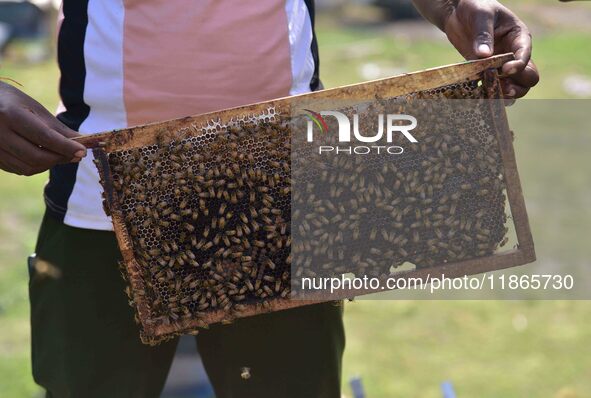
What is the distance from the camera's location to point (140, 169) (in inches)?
98.0

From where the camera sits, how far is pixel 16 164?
237 centimetres

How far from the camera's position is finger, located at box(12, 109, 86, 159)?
2289 millimetres

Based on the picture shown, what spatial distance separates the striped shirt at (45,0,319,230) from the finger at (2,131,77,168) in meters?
0.33

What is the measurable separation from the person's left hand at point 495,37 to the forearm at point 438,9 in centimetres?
1

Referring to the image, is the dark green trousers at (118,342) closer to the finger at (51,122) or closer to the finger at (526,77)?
the finger at (51,122)

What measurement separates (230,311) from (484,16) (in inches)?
45.9

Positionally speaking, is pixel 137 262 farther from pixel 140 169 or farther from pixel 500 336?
pixel 500 336

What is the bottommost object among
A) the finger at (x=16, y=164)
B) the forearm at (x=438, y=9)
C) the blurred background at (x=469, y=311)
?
the blurred background at (x=469, y=311)

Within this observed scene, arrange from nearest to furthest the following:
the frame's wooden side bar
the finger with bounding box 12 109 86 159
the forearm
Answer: the finger with bounding box 12 109 86 159, the frame's wooden side bar, the forearm

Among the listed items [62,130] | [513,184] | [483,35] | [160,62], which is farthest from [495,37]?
[62,130]

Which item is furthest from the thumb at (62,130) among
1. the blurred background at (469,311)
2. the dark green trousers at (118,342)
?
the blurred background at (469,311)

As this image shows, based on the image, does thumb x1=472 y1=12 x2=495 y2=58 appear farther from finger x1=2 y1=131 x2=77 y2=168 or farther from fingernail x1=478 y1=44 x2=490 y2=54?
finger x1=2 y1=131 x2=77 y2=168

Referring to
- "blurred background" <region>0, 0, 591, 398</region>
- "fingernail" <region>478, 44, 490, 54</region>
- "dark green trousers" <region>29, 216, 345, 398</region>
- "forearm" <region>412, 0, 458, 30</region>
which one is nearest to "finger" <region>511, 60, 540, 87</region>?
"fingernail" <region>478, 44, 490, 54</region>

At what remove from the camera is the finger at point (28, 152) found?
7.57 feet
